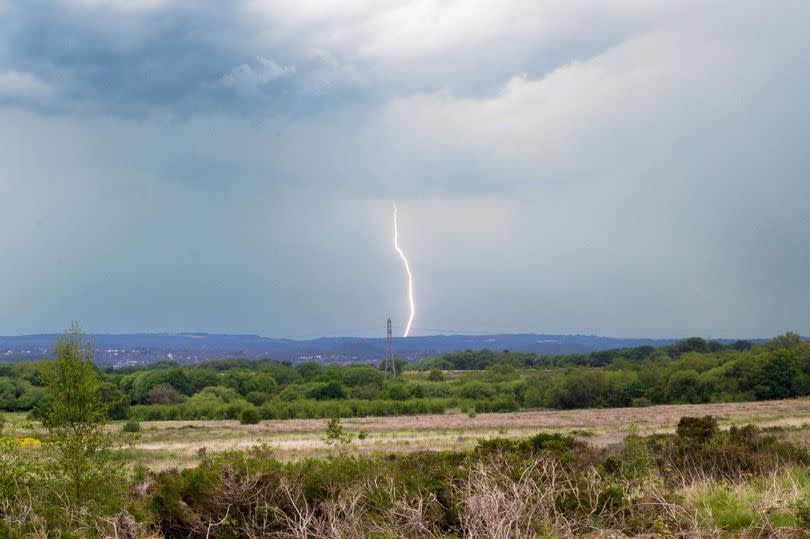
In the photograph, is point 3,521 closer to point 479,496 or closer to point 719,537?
point 479,496

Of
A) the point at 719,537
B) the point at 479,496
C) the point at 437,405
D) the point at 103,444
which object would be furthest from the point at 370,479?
the point at 437,405

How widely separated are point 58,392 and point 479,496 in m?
10.3

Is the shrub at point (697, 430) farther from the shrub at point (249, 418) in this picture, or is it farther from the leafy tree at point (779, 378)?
the leafy tree at point (779, 378)

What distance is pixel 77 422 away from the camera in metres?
15.2

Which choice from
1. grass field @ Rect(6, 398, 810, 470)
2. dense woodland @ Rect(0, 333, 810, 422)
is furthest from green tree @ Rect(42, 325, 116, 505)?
dense woodland @ Rect(0, 333, 810, 422)

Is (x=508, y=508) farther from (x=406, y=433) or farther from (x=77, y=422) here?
(x=406, y=433)

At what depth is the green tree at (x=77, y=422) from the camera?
14.6 m

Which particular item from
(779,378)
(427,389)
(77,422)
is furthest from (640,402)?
(77,422)

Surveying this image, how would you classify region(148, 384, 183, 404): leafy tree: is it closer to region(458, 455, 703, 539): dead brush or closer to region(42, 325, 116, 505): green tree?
region(42, 325, 116, 505): green tree

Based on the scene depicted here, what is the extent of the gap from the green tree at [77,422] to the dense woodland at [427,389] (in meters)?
56.2

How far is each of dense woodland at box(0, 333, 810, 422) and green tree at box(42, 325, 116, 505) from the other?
Result: 5616 cm

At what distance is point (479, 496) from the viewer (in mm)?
8930

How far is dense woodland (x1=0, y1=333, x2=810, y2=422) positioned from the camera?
86.0m

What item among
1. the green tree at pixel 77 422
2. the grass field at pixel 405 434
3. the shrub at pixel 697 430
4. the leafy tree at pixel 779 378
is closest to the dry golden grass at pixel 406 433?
the grass field at pixel 405 434
